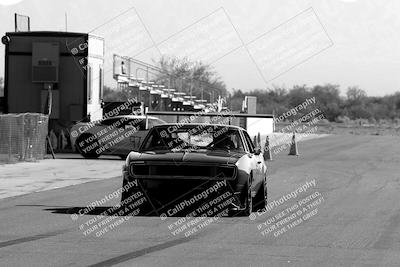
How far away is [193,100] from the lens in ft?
174

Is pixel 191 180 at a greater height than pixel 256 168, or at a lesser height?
lesser

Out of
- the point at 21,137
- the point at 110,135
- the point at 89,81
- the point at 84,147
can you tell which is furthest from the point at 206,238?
the point at 89,81

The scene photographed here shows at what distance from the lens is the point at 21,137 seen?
1078 inches

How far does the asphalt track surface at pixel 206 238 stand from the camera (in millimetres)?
9617

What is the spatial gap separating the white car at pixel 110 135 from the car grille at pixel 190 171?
15715 mm

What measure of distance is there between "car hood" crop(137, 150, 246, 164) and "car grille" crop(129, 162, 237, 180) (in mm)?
77

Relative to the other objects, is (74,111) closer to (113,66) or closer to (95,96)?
(95,96)

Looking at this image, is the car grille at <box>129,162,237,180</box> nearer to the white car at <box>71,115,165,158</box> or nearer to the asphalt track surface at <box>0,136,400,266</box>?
the asphalt track surface at <box>0,136,400,266</box>

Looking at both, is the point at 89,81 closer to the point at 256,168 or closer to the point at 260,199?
the point at 260,199

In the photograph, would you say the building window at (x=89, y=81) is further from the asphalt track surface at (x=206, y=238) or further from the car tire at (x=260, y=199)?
the car tire at (x=260, y=199)

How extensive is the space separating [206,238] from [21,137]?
17.0m

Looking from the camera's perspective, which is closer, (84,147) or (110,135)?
(110,135)

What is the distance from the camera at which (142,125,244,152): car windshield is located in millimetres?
14391

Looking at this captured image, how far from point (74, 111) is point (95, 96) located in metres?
1.43
